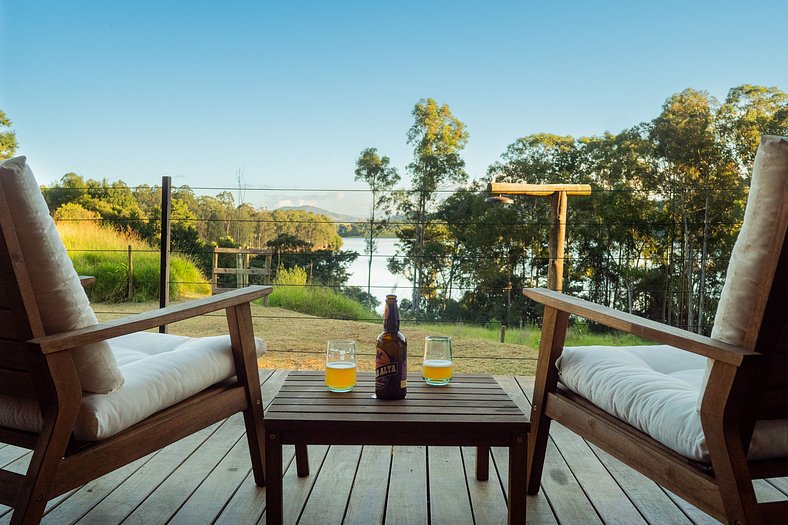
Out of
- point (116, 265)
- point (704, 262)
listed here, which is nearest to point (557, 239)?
point (704, 262)

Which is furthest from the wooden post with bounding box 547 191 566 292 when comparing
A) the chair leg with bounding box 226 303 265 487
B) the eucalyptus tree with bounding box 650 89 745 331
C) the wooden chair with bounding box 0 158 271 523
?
the eucalyptus tree with bounding box 650 89 745 331

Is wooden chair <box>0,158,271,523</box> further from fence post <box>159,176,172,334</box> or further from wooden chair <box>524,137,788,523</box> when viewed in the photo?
fence post <box>159,176,172,334</box>

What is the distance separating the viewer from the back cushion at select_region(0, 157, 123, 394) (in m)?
1.20

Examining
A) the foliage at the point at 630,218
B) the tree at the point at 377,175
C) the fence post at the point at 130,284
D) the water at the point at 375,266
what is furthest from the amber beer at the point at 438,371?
the tree at the point at 377,175

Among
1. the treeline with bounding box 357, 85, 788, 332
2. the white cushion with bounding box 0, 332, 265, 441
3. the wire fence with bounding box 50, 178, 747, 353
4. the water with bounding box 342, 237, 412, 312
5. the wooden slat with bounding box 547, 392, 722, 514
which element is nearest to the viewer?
the wooden slat with bounding box 547, 392, 722, 514

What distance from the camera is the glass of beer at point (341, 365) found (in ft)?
5.21

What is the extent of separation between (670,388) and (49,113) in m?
12.2

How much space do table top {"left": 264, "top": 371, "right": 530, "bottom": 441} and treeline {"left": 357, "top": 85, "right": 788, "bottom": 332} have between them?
3.69 meters

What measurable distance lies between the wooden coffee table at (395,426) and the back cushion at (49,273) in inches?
13.9

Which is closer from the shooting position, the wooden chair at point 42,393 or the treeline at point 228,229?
the wooden chair at point 42,393

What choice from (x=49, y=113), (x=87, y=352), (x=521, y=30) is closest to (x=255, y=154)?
(x=49, y=113)

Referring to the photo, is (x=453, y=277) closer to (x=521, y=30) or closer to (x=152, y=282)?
(x=152, y=282)

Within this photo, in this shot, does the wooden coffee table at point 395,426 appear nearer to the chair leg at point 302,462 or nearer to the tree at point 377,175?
the chair leg at point 302,462

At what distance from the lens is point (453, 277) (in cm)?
644
